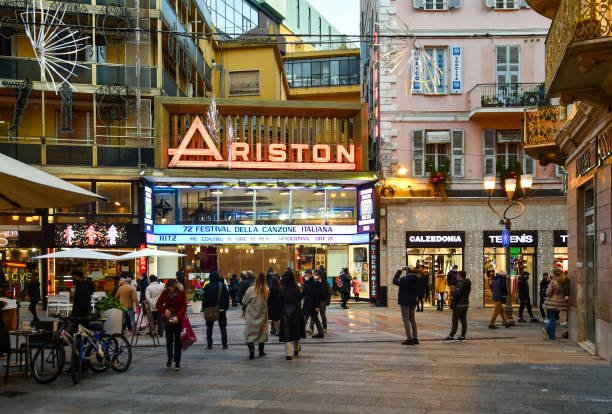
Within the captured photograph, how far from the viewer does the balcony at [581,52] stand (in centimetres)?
972

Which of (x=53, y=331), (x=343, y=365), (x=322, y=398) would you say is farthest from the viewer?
(x=343, y=365)

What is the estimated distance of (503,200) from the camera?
27672 mm

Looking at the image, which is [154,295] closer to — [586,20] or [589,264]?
[589,264]

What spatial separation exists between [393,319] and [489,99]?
10.6 meters

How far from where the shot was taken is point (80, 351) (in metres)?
10.9

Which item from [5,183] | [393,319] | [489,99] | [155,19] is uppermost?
[155,19]

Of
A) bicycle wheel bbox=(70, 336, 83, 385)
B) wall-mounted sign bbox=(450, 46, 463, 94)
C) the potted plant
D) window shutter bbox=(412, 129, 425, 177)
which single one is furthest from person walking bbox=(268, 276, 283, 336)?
wall-mounted sign bbox=(450, 46, 463, 94)

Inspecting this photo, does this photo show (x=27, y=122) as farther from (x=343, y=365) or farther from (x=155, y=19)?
(x=343, y=365)

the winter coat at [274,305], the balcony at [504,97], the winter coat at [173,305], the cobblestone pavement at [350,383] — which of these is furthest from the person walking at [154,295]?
the balcony at [504,97]

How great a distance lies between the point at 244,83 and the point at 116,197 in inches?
592

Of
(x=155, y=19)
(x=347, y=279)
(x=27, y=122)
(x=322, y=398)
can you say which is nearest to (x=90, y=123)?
(x=27, y=122)

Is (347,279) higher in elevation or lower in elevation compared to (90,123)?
lower

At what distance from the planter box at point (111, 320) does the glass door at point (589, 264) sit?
9752 mm

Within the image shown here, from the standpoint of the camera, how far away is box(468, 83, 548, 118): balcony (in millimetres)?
26812
